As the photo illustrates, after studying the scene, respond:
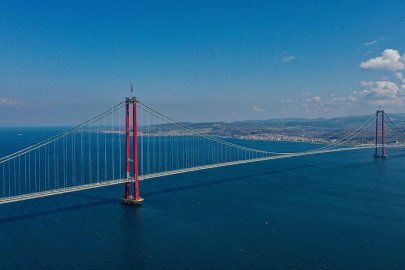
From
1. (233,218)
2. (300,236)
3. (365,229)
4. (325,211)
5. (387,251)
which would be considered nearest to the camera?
(387,251)

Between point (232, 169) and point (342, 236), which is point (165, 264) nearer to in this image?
point (342, 236)

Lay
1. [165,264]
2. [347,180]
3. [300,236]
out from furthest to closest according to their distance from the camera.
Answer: [347,180] < [300,236] < [165,264]

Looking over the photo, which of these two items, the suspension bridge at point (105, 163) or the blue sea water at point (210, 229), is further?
the suspension bridge at point (105, 163)

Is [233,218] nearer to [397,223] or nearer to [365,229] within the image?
[365,229]

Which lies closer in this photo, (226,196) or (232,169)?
(226,196)

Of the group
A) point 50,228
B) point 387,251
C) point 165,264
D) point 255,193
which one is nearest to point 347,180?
point 255,193

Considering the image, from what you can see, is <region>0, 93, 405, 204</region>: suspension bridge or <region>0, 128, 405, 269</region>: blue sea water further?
<region>0, 93, 405, 204</region>: suspension bridge

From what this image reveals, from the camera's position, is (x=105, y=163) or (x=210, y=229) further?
(x=105, y=163)
